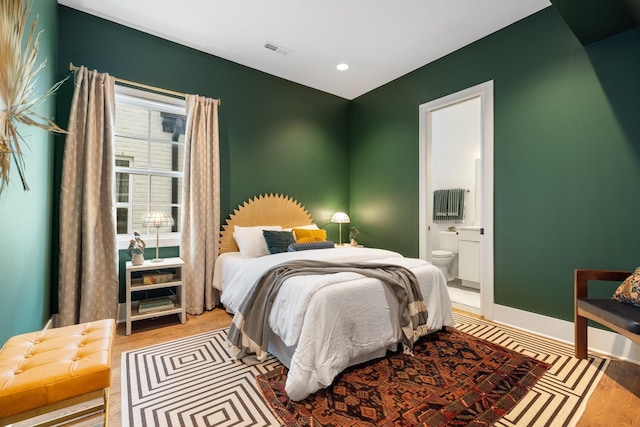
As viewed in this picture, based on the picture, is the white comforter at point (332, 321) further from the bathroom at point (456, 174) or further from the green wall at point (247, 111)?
the bathroom at point (456, 174)

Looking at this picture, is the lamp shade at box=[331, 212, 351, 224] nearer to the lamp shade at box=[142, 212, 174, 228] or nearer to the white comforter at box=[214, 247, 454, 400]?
the white comforter at box=[214, 247, 454, 400]

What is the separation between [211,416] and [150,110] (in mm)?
3192

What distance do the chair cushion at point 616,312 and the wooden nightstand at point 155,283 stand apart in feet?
11.3

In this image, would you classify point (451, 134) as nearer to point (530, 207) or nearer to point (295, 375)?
point (530, 207)

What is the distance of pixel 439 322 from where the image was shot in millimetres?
2564

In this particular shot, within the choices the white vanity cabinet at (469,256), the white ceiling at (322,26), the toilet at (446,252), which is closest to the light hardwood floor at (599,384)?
the white vanity cabinet at (469,256)

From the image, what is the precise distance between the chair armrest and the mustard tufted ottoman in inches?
122

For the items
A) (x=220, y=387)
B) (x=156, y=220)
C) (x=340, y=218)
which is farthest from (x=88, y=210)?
(x=340, y=218)

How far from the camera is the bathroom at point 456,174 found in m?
4.52

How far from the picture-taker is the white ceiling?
272cm

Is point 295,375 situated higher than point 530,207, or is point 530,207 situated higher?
point 530,207

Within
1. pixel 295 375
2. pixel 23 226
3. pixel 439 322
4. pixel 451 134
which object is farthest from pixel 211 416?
pixel 451 134

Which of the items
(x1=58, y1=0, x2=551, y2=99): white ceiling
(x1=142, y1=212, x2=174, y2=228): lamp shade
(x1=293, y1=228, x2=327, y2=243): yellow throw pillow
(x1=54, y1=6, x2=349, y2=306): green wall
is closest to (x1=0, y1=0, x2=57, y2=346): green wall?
(x1=54, y1=6, x2=349, y2=306): green wall

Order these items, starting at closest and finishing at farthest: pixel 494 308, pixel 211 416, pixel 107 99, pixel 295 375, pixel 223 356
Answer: pixel 211 416 → pixel 295 375 → pixel 223 356 → pixel 107 99 → pixel 494 308
